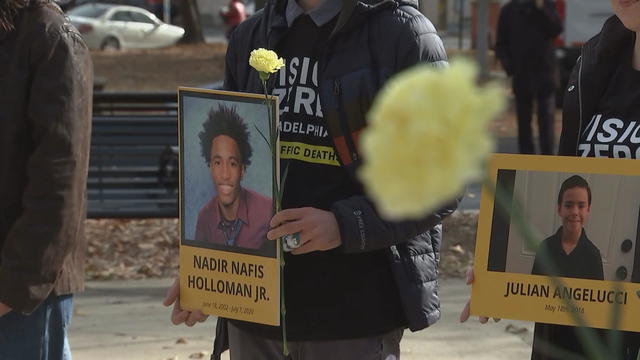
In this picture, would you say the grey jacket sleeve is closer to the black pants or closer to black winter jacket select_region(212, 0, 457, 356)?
black winter jacket select_region(212, 0, 457, 356)

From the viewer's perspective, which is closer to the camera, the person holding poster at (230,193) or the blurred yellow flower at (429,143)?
the blurred yellow flower at (429,143)

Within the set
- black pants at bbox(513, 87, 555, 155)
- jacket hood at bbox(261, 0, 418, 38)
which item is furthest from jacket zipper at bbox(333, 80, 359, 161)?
black pants at bbox(513, 87, 555, 155)

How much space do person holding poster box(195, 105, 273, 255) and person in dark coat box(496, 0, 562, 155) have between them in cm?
991

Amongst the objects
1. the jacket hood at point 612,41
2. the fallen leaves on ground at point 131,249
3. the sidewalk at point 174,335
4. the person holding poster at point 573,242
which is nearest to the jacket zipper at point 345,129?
the person holding poster at point 573,242

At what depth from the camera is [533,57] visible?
12.1m

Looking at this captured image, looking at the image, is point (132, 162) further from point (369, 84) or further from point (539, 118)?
point (369, 84)

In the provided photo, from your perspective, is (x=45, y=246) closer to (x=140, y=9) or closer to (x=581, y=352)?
(x=581, y=352)

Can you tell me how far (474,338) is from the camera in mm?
5703

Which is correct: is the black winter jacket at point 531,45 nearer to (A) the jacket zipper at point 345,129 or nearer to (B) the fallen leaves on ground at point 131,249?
(B) the fallen leaves on ground at point 131,249

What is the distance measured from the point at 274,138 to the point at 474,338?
3.54 m

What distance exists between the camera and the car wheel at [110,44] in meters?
27.5

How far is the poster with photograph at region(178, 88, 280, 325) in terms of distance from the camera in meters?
2.48

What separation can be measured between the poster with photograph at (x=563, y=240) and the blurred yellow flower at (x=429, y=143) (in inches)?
61.6

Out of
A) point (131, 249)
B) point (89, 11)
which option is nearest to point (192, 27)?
point (89, 11)
